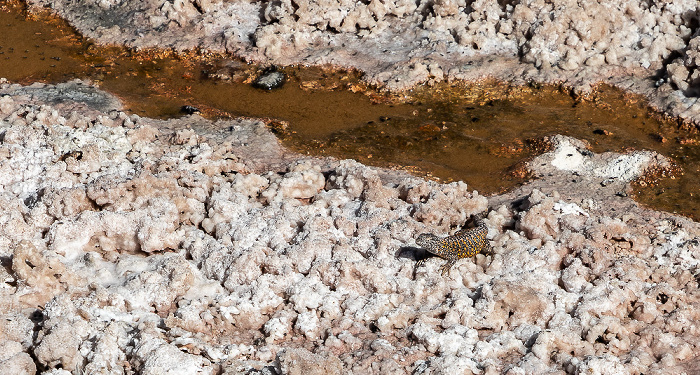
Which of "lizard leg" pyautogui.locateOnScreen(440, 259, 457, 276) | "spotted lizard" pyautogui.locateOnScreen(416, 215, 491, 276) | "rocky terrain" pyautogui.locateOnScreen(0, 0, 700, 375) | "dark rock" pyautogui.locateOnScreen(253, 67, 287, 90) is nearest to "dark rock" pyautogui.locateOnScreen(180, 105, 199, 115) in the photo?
"rocky terrain" pyautogui.locateOnScreen(0, 0, 700, 375)

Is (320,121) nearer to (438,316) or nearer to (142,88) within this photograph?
(142,88)

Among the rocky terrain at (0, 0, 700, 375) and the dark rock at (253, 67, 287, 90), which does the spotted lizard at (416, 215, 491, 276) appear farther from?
the dark rock at (253, 67, 287, 90)

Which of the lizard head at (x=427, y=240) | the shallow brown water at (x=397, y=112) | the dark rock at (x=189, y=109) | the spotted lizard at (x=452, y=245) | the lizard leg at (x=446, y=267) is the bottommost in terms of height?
the shallow brown water at (x=397, y=112)

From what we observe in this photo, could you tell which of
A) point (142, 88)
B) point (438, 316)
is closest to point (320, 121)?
point (142, 88)

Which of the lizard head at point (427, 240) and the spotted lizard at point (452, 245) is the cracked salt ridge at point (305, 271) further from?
the lizard head at point (427, 240)

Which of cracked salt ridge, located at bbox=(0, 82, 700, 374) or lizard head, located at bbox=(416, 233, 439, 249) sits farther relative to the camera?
lizard head, located at bbox=(416, 233, 439, 249)

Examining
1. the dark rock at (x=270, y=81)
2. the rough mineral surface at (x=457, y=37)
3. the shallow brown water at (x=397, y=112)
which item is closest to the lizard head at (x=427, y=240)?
the shallow brown water at (x=397, y=112)
